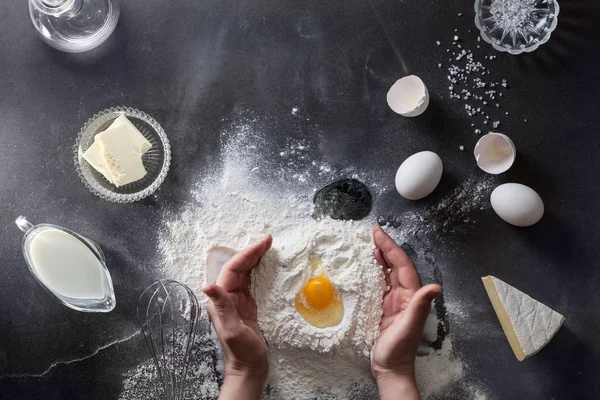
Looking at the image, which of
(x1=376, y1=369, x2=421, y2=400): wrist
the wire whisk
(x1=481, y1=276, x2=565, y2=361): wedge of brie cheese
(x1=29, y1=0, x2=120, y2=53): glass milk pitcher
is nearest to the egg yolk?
(x1=376, y1=369, x2=421, y2=400): wrist

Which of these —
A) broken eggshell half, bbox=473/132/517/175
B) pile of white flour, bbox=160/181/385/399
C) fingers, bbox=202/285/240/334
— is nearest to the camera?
fingers, bbox=202/285/240/334

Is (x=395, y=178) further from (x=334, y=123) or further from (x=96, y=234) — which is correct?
(x=96, y=234)

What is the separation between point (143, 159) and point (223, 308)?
57cm

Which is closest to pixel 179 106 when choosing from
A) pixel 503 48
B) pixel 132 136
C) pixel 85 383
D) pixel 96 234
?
pixel 132 136

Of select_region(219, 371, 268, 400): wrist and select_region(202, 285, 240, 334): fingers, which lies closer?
select_region(202, 285, 240, 334): fingers

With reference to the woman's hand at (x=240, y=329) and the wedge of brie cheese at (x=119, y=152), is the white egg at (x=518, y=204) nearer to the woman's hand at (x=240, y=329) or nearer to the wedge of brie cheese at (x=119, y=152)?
Result: the woman's hand at (x=240, y=329)

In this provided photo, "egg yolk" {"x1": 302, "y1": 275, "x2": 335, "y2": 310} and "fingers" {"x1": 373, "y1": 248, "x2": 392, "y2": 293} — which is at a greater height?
"egg yolk" {"x1": 302, "y1": 275, "x2": 335, "y2": 310}

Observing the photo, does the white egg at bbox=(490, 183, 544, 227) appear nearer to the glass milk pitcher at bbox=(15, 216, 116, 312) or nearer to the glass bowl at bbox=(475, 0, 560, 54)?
the glass bowl at bbox=(475, 0, 560, 54)

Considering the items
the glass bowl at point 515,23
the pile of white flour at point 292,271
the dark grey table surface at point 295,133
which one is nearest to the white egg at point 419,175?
the dark grey table surface at point 295,133

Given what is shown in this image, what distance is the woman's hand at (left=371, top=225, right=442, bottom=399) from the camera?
168 cm

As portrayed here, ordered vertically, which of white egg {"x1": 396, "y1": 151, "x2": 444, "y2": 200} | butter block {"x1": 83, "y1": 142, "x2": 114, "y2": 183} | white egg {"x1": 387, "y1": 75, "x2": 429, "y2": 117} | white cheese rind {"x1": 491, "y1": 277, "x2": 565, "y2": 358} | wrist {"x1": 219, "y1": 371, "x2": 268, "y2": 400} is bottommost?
white cheese rind {"x1": 491, "y1": 277, "x2": 565, "y2": 358}

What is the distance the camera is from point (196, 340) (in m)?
1.89

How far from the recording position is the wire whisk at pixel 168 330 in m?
1.88

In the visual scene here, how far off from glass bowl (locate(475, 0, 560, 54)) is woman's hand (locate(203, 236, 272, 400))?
98 centimetres
